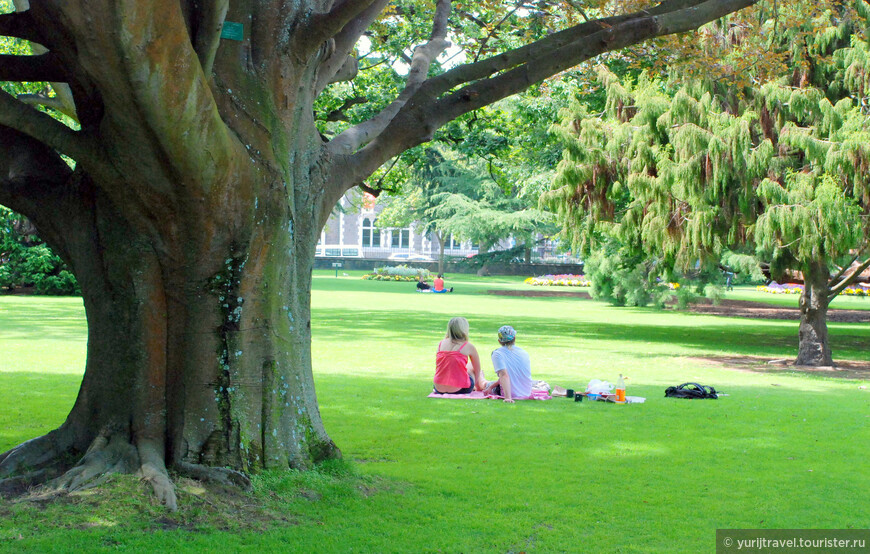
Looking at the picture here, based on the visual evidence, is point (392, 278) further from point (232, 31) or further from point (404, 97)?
point (232, 31)

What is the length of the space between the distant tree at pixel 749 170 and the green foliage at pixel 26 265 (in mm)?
21271

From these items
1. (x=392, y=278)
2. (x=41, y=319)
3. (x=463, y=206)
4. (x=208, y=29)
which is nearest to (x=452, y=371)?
(x=208, y=29)

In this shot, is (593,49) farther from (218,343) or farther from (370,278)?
(370,278)

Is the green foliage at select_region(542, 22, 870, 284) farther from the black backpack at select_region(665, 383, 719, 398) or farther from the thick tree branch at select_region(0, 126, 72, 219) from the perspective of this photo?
the thick tree branch at select_region(0, 126, 72, 219)

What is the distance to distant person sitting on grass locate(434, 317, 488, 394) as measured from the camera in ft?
36.6

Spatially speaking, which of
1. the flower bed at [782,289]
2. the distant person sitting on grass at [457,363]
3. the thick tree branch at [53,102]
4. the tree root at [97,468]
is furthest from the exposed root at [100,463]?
the flower bed at [782,289]

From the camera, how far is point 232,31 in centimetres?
636

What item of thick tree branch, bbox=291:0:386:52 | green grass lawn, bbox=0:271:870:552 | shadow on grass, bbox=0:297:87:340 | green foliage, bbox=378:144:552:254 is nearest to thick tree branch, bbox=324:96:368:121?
green grass lawn, bbox=0:271:870:552

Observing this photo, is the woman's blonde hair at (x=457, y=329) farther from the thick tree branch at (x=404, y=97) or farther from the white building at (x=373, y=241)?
the white building at (x=373, y=241)

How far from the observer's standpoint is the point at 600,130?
19125 millimetres

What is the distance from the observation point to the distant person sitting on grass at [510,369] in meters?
11.0

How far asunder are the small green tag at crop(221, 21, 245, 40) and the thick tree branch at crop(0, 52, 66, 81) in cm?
118

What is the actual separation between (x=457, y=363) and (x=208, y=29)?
656cm

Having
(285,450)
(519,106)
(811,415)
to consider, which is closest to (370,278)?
(519,106)
